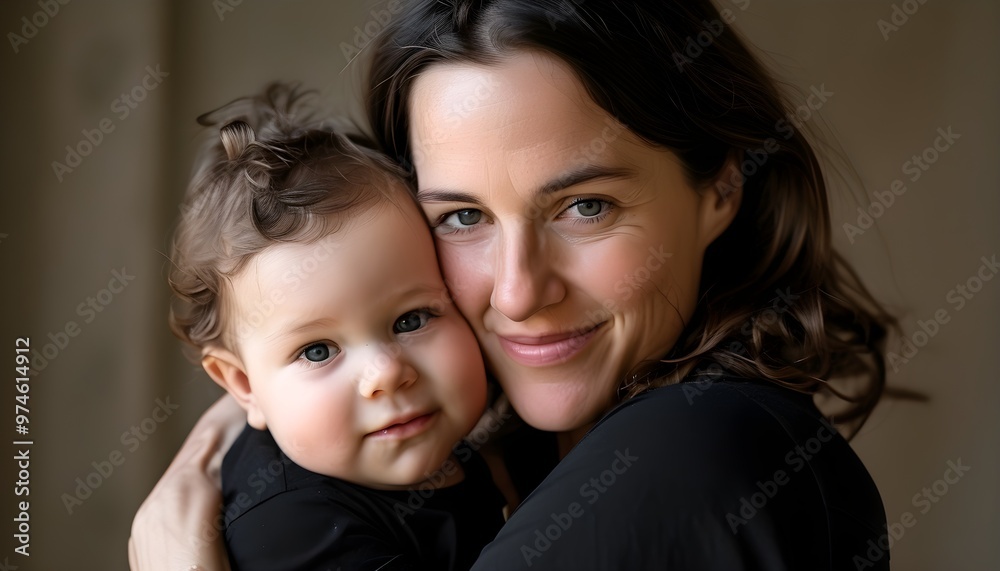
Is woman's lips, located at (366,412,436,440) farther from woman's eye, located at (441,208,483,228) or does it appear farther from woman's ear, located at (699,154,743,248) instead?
woman's ear, located at (699,154,743,248)

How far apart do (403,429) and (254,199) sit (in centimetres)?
44

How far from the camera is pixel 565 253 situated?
4.61ft

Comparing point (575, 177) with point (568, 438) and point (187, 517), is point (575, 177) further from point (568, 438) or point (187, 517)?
point (187, 517)

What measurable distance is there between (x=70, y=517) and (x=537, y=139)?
194 centimetres

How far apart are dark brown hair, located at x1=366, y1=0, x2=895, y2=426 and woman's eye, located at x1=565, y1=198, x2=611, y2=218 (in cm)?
13

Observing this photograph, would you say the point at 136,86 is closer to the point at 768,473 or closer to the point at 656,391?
the point at 656,391

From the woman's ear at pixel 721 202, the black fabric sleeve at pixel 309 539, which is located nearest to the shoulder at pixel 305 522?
the black fabric sleeve at pixel 309 539

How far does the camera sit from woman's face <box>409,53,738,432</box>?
4.44 feet

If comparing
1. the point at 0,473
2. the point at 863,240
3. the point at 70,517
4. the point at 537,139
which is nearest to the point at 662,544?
the point at 537,139

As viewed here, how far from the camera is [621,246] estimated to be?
1.40m

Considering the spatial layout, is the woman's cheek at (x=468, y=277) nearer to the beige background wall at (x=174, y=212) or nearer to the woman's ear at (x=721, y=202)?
the woman's ear at (x=721, y=202)

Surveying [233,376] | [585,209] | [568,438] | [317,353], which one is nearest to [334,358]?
[317,353]

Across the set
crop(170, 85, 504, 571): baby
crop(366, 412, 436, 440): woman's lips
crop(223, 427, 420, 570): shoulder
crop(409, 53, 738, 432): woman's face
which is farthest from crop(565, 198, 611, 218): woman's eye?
crop(223, 427, 420, 570): shoulder

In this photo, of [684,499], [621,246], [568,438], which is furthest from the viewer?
[568,438]
